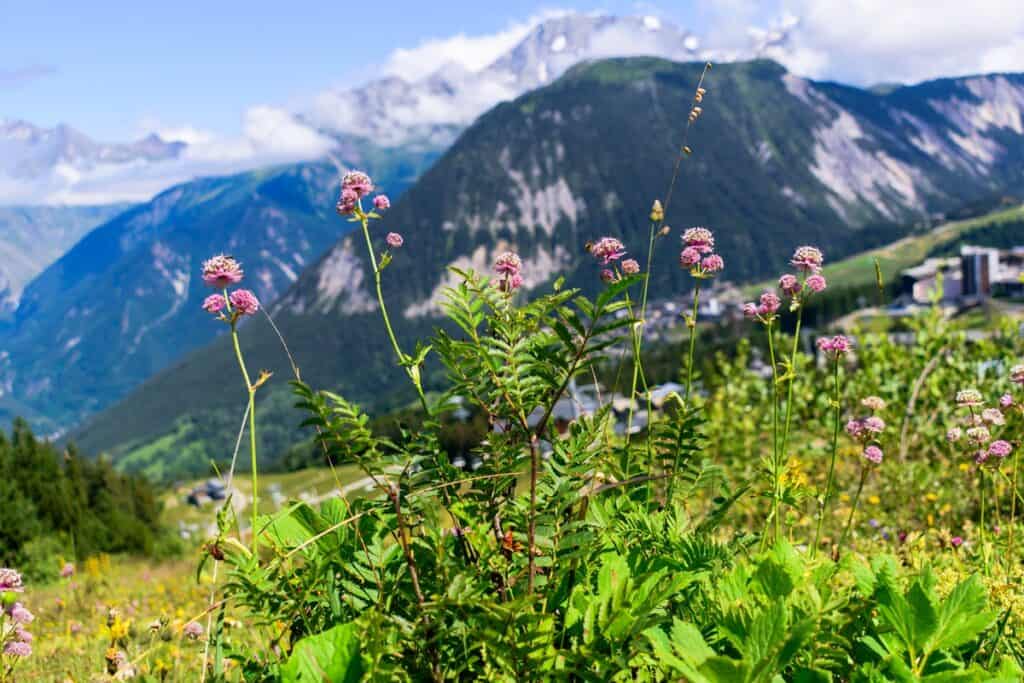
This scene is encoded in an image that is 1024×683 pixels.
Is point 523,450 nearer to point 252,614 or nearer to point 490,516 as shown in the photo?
point 490,516

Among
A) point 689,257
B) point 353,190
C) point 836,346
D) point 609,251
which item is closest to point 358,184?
point 353,190

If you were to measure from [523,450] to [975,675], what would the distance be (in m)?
1.36

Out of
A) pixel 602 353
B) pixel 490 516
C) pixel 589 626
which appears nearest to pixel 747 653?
pixel 589 626

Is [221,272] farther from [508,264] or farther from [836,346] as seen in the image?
[836,346]

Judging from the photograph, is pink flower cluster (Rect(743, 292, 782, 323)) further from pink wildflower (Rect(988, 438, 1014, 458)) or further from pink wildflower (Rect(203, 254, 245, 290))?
pink wildflower (Rect(203, 254, 245, 290))

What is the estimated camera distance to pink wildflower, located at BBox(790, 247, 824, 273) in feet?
10.3

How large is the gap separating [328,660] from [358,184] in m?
1.62

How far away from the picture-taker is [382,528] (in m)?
2.73

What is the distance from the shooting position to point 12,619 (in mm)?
3555

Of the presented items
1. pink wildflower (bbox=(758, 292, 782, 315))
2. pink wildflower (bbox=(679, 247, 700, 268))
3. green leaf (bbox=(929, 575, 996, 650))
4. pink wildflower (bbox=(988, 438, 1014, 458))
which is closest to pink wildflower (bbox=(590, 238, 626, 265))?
pink wildflower (bbox=(679, 247, 700, 268))

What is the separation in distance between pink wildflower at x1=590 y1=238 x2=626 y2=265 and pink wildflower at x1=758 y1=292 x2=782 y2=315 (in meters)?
0.95

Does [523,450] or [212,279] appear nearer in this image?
[212,279]

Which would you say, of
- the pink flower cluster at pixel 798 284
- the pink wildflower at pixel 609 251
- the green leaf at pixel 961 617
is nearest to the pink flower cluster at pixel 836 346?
the pink flower cluster at pixel 798 284

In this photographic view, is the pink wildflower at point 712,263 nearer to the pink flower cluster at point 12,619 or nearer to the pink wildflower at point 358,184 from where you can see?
the pink wildflower at point 358,184
